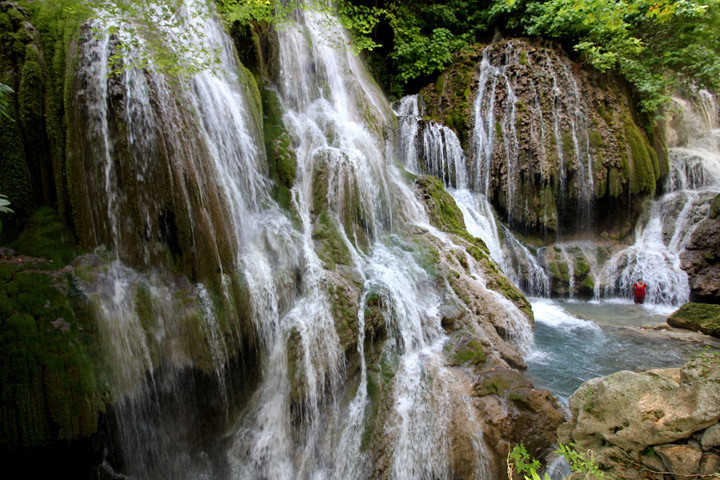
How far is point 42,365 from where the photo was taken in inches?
137

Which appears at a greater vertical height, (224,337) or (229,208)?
(229,208)

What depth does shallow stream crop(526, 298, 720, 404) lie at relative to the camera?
632 cm

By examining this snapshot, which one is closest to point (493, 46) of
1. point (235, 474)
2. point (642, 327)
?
point (642, 327)

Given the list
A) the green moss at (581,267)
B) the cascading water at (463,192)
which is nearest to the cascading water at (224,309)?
the cascading water at (463,192)

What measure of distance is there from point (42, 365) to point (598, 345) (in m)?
9.19

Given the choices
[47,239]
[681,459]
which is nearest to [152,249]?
[47,239]

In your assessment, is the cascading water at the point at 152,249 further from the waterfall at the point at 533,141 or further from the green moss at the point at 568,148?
the green moss at the point at 568,148

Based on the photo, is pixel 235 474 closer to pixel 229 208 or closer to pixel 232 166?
pixel 229 208

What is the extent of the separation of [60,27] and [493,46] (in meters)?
13.7

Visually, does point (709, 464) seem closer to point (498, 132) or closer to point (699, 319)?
point (699, 319)

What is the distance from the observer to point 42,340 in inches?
139

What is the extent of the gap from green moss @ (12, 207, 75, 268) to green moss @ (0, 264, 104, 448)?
190 millimetres

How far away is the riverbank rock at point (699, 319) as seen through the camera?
778 cm

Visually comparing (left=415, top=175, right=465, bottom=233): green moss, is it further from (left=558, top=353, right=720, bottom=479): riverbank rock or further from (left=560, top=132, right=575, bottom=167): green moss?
(left=558, top=353, right=720, bottom=479): riverbank rock
